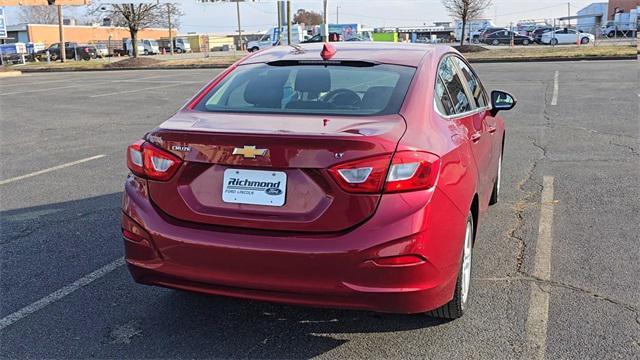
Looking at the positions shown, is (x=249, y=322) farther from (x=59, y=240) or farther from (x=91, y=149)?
(x=91, y=149)

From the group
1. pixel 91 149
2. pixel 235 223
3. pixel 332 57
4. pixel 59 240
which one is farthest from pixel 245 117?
pixel 91 149

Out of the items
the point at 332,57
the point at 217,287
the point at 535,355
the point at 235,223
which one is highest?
the point at 332,57

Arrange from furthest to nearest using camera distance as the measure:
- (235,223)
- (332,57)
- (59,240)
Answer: (59,240) < (332,57) < (235,223)

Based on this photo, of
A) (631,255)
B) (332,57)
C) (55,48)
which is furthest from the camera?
(55,48)

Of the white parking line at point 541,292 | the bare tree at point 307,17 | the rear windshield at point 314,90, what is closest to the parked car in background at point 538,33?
the white parking line at point 541,292

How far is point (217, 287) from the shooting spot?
2.99m

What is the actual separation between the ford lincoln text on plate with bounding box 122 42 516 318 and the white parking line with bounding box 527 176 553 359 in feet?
1.44

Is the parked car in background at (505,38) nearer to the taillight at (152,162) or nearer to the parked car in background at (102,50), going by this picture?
the parked car in background at (102,50)

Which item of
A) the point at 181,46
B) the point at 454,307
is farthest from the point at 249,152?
the point at 181,46

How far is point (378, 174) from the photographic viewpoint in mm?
2768

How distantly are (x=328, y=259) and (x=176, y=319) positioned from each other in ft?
4.24

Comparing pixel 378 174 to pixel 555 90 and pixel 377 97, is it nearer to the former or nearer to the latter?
pixel 377 97

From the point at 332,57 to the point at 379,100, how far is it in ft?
2.14

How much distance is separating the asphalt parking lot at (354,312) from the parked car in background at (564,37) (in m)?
43.4
